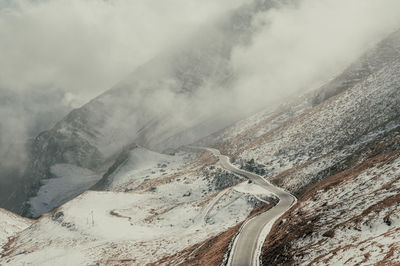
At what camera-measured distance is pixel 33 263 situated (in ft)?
188

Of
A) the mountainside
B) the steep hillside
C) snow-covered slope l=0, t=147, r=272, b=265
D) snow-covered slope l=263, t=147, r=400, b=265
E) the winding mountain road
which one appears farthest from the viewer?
the steep hillside

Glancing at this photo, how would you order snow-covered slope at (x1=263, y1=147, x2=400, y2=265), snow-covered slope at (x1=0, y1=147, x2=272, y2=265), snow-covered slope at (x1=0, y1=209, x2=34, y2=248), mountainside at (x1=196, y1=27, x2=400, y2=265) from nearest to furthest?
snow-covered slope at (x1=263, y1=147, x2=400, y2=265) → mountainside at (x1=196, y1=27, x2=400, y2=265) → snow-covered slope at (x1=0, y1=147, x2=272, y2=265) → snow-covered slope at (x1=0, y1=209, x2=34, y2=248)

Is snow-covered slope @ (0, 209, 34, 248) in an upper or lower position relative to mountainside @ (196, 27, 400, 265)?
upper

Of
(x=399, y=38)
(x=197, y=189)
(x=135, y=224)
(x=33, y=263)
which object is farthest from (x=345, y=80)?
(x=33, y=263)

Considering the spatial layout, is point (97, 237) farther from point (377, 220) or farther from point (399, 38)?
point (399, 38)

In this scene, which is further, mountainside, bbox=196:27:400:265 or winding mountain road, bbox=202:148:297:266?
winding mountain road, bbox=202:148:297:266

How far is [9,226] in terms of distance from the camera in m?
94.1

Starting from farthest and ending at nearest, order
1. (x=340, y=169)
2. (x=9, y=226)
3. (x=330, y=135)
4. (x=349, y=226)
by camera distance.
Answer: (x=9, y=226) < (x=330, y=135) < (x=340, y=169) < (x=349, y=226)

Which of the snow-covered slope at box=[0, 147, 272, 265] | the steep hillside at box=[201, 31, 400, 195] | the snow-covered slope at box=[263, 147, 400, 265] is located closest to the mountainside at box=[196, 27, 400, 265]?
the snow-covered slope at box=[263, 147, 400, 265]

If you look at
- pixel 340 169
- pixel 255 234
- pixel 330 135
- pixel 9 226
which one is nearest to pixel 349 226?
pixel 255 234

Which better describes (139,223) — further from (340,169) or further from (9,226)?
(9,226)

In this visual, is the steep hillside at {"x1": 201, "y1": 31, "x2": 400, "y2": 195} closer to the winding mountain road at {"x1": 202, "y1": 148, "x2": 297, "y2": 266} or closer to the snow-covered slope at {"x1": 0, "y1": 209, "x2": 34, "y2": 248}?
the winding mountain road at {"x1": 202, "y1": 148, "x2": 297, "y2": 266}

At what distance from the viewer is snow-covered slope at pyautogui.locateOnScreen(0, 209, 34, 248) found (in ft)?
280

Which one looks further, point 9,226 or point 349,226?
point 9,226
